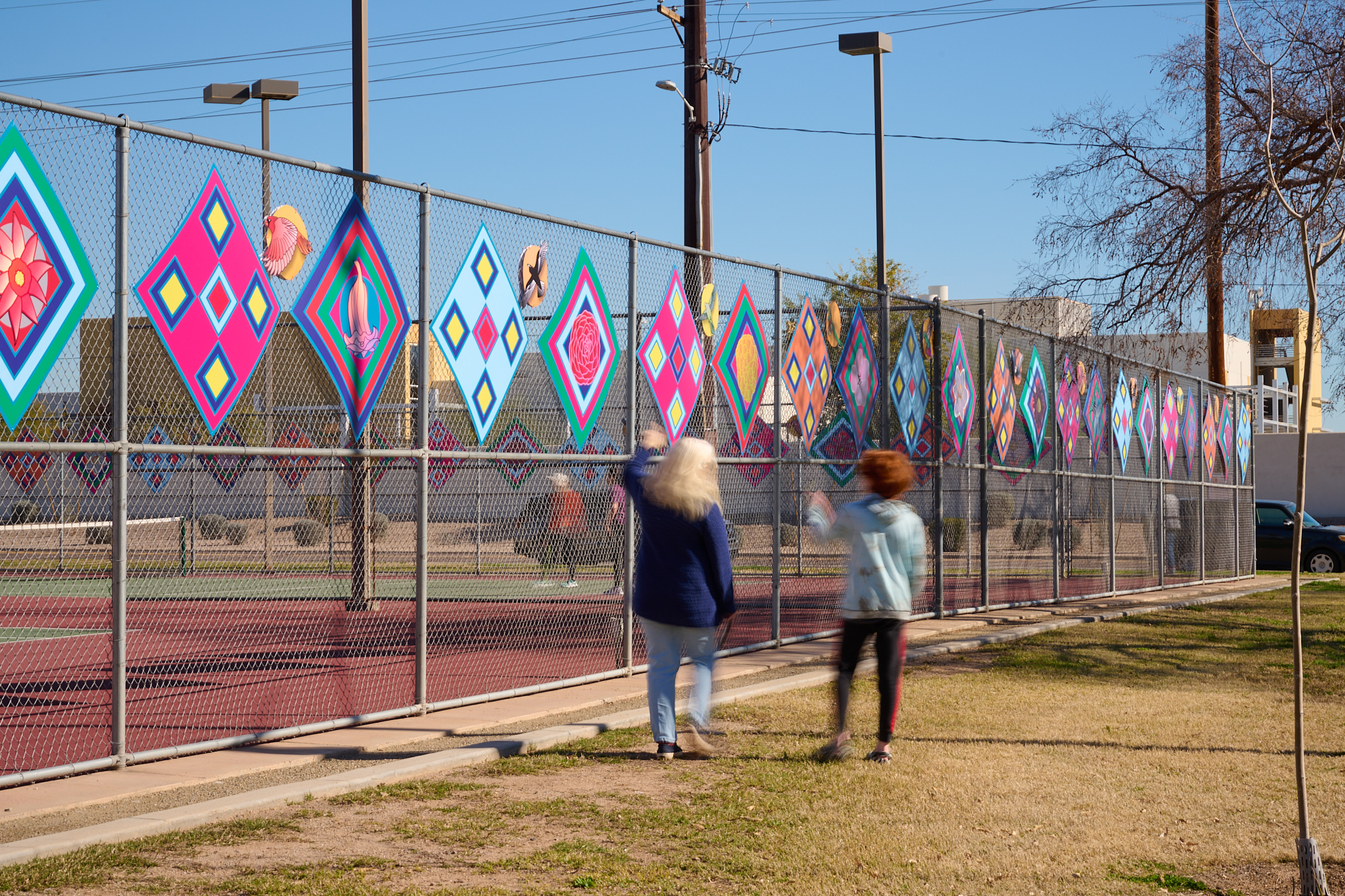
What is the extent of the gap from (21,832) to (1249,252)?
13.3 m

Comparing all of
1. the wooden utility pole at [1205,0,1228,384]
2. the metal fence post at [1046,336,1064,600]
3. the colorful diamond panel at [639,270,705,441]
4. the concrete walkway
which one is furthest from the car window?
the colorful diamond panel at [639,270,705,441]

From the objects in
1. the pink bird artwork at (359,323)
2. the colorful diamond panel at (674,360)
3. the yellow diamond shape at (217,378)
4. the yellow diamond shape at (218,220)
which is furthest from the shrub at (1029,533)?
A: the yellow diamond shape at (218,220)

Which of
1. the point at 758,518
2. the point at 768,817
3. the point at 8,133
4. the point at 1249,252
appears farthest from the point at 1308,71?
the point at 8,133

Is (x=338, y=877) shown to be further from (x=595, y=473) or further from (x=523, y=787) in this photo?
(x=595, y=473)

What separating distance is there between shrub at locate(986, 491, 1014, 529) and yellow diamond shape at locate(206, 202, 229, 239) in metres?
17.9

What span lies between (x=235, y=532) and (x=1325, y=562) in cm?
2126

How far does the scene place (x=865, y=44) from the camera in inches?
907

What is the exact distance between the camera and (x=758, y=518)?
16.2m

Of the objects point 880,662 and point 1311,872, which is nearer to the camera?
point 1311,872

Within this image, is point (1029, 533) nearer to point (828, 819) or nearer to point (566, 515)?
point (566, 515)

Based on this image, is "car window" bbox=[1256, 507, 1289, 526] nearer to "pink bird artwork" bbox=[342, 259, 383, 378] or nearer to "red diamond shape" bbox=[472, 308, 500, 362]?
"red diamond shape" bbox=[472, 308, 500, 362]

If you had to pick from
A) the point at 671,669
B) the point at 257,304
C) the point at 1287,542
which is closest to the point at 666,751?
the point at 671,669

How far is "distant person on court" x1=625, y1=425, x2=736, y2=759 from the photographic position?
6750 mm

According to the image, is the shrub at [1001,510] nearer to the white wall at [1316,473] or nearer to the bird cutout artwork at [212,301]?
the bird cutout artwork at [212,301]
